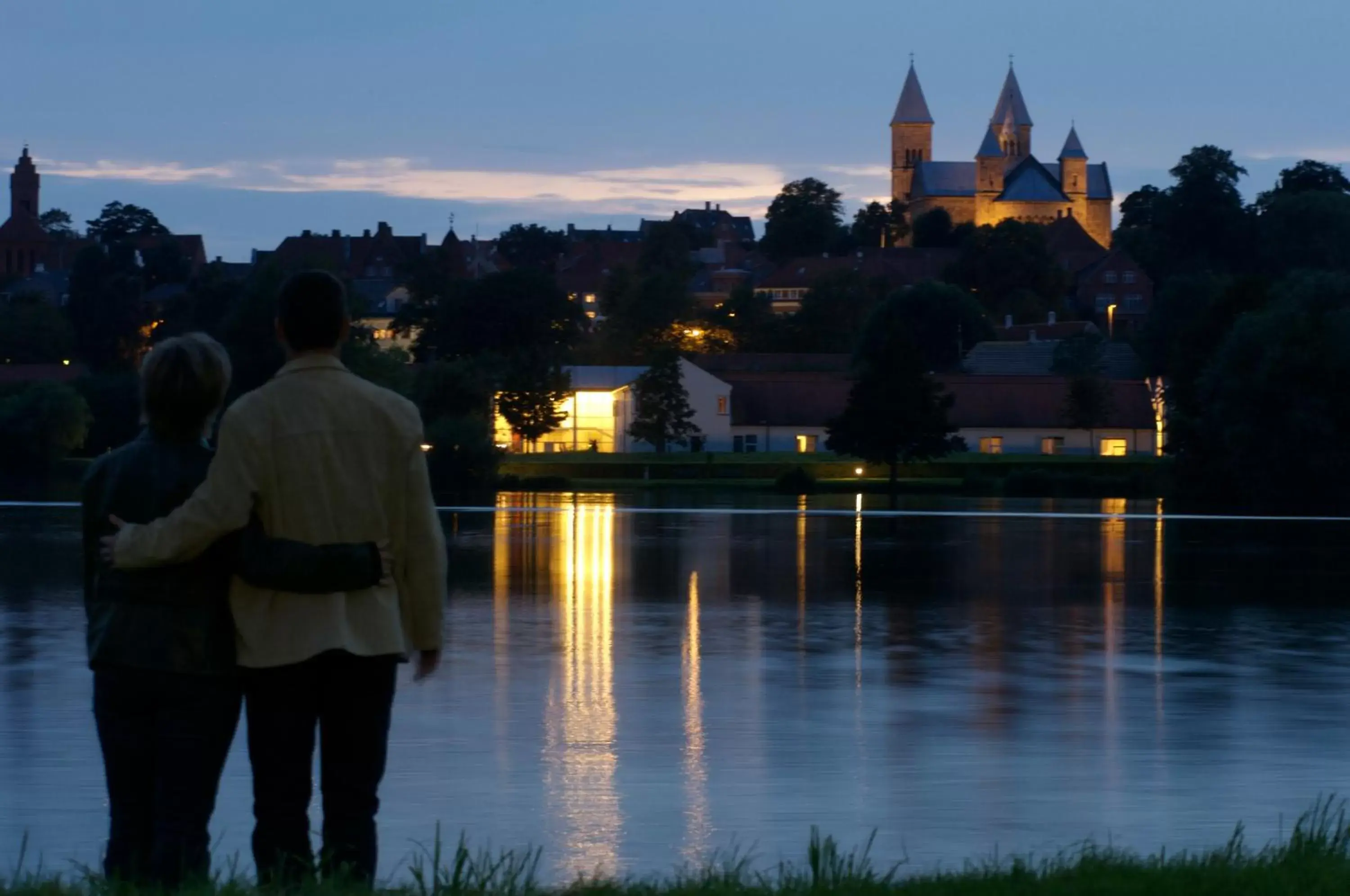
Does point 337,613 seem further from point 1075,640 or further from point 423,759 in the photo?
point 1075,640

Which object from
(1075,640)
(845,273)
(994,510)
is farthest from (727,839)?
(845,273)

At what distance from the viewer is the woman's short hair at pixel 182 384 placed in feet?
19.0

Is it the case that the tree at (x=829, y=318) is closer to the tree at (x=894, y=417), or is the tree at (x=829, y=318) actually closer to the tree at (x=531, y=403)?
the tree at (x=531, y=403)

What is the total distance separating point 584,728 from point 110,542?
670 centimetres

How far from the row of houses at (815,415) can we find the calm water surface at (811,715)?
67408 mm

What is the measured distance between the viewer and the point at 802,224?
193 meters

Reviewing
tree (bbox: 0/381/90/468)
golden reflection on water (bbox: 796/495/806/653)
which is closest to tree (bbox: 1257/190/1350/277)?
tree (bbox: 0/381/90/468)

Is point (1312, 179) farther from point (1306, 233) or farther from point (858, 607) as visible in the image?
point (858, 607)

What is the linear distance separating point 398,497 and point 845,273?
126m

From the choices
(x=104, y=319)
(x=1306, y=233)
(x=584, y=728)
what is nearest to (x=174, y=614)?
(x=584, y=728)

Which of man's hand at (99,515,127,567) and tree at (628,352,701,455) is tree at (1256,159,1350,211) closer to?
tree at (628,352,701,455)

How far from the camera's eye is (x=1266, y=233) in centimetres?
12256

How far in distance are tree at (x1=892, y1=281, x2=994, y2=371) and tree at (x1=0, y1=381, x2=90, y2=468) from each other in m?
56.5

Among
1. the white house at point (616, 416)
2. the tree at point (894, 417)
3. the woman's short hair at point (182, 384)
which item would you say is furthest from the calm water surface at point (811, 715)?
the white house at point (616, 416)
